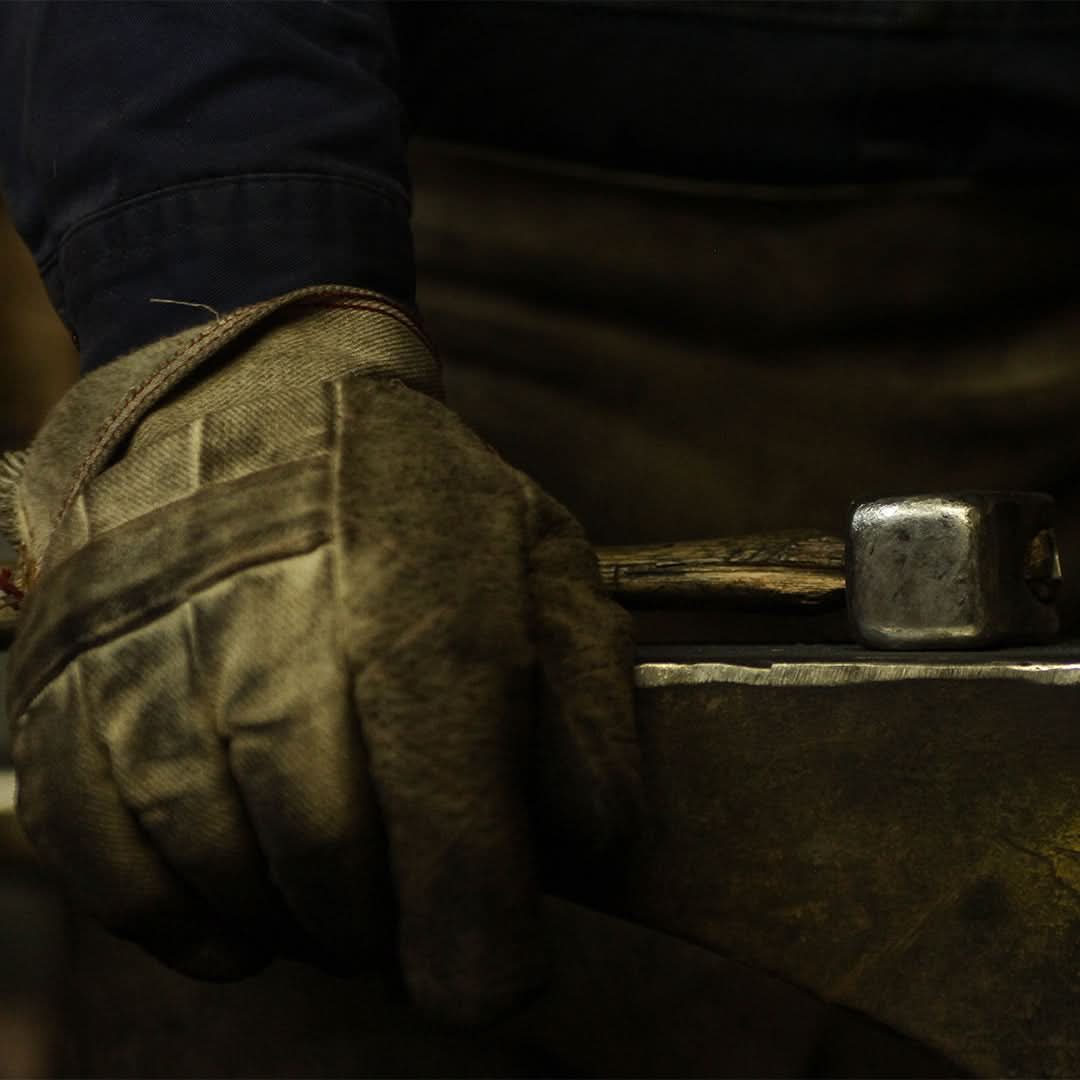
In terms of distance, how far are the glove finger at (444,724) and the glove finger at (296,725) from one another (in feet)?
0.04

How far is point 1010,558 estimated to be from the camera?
69 centimetres

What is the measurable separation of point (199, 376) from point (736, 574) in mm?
336

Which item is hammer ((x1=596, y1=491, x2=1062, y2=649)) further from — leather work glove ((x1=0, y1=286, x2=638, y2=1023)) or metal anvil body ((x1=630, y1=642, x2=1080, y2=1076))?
leather work glove ((x1=0, y1=286, x2=638, y2=1023))

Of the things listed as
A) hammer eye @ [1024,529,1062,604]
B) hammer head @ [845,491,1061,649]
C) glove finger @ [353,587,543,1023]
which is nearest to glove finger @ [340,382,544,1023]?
glove finger @ [353,587,543,1023]

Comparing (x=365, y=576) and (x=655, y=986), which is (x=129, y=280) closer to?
(x=365, y=576)

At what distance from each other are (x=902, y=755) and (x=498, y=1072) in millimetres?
615

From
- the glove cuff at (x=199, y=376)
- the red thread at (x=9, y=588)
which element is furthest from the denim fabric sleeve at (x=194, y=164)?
the red thread at (x=9, y=588)

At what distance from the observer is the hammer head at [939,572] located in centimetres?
67

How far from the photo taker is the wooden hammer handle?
750 millimetres

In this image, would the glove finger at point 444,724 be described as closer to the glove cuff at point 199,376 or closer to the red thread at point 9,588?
the glove cuff at point 199,376

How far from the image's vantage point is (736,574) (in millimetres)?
766

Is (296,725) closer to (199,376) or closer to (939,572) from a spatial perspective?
(199,376)

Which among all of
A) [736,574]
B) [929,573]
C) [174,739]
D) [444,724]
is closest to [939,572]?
[929,573]

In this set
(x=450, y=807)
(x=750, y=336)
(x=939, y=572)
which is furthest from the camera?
(x=750, y=336)
